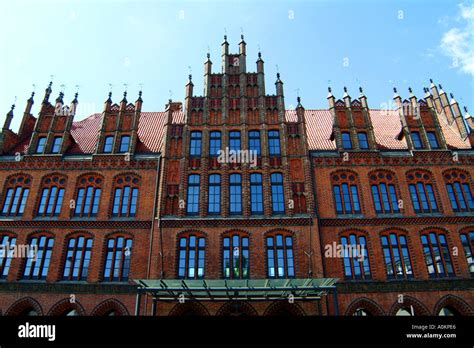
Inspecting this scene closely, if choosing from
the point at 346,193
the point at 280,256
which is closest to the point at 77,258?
the point at 280,256

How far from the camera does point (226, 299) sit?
17.7 meters

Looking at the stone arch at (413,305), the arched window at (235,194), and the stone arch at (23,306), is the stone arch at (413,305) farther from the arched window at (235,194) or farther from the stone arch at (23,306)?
the stone arch at (23,306)

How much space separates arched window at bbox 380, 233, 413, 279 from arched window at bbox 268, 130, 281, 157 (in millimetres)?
7787

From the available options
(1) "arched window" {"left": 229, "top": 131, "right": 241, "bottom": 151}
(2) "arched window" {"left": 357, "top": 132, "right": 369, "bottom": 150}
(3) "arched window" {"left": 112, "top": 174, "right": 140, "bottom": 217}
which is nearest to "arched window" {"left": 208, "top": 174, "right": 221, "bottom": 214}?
(1) "arched window" {"left": 229, "top": 131, "right": 241, "bottom": 151}

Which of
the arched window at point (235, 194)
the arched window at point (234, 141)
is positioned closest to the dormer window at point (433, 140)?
the arched window at point (234, 141)

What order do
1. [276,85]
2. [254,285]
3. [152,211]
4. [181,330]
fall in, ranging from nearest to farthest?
1. [181,330]
2. [254,285]
3. [152,211]
4. [276,85]

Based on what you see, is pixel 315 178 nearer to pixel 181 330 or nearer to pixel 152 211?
pixel 152 211

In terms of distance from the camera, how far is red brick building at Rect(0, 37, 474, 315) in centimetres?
1884

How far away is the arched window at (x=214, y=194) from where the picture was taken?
20797 millimetres

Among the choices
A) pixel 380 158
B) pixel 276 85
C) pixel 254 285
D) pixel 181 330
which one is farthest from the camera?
pixel 276 85

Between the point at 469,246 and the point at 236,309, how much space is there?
13.4 meters

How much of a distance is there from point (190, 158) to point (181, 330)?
12829mm

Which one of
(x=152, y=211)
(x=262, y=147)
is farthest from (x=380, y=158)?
(x=152, y=211)

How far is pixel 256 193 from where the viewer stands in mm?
21281
